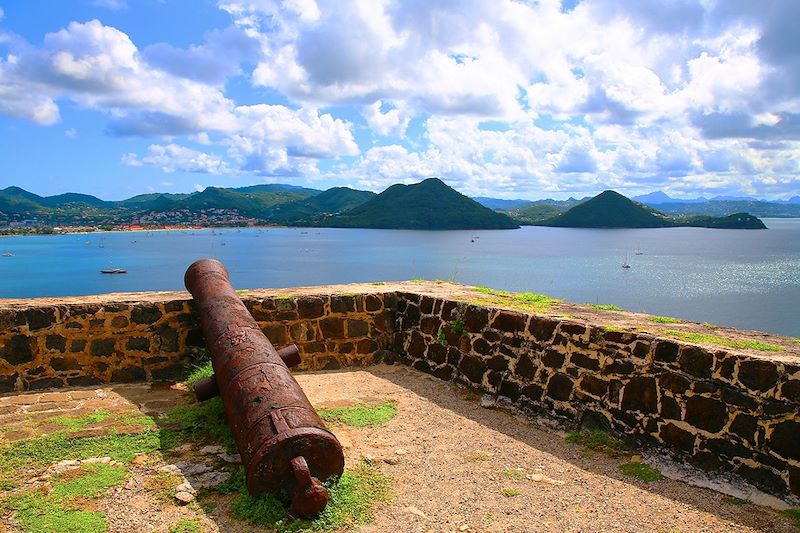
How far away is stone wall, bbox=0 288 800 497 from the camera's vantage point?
4.05 metres

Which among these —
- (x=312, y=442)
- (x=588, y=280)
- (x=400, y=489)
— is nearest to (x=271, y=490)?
(x=312, y=442)

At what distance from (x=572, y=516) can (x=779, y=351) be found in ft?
6.59

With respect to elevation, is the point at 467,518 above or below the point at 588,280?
above

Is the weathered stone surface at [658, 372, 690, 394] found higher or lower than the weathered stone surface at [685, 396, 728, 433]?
higher

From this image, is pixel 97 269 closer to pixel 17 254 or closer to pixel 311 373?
pixel 17 254

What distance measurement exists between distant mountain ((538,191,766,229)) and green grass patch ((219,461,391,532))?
191 meters

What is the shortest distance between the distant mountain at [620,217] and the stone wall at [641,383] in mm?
188651

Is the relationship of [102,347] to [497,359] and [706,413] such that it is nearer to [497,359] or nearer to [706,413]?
Result: [497,359]

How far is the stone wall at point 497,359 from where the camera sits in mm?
4047

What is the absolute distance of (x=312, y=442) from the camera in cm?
367

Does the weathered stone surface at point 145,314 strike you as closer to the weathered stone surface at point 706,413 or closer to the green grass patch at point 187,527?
the green grass patch at point 187,527

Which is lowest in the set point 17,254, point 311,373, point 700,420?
point 17,254

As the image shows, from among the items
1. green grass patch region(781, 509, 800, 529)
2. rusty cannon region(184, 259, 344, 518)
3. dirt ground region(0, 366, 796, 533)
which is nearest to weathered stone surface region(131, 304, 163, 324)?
dirt ground region(0, 366, 796, 533)

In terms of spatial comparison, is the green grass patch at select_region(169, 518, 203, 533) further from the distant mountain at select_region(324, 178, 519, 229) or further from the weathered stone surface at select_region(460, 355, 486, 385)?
the distant mountain at select_region(324, 178, 519, 229)
